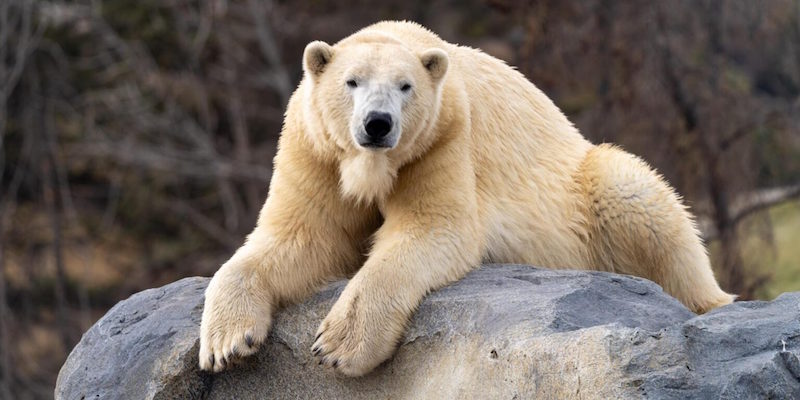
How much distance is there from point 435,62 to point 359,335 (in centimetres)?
143

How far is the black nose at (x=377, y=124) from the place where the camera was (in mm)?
5047

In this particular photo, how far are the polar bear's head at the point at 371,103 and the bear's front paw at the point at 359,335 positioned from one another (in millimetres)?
661

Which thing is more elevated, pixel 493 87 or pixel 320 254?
pixel 493 87

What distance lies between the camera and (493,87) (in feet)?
20.6

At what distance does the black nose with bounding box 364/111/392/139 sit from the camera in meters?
5.05

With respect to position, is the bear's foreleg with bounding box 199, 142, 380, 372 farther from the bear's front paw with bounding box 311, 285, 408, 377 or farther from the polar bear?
the bear's front paw with bounding box 311, 285, 408, 377

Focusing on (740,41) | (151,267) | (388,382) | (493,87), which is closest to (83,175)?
(151,267)

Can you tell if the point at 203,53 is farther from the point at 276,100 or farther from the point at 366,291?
the point at 366,291

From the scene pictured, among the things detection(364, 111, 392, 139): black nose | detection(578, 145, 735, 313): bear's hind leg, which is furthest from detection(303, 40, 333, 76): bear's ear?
detection(578, 145, 735, 313): bear's hind leg

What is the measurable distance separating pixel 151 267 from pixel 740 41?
26.6 feet

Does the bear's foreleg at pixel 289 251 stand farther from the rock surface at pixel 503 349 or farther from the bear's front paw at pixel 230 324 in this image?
the rock surface at pixel 503 349

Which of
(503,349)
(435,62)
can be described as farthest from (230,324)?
(435,62)

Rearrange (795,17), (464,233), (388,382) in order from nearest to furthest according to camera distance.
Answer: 1. (388,382)
2. (464,233)
3. (795,17)

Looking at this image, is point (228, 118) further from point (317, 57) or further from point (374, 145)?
point (374, 145)
